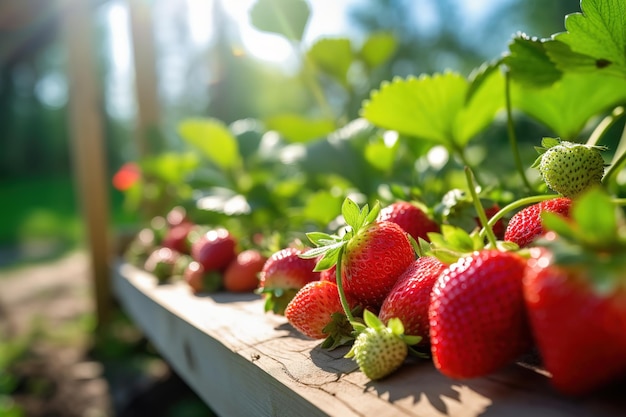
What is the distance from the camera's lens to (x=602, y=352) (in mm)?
382

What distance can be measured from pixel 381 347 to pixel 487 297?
13cm

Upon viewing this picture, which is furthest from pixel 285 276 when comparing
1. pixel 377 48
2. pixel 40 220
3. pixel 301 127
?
pixel 40 220

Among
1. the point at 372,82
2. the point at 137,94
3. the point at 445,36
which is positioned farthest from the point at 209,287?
the point at 445,36

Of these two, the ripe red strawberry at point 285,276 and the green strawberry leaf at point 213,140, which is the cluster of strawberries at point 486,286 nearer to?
the ripe red strawberry at point 285,276

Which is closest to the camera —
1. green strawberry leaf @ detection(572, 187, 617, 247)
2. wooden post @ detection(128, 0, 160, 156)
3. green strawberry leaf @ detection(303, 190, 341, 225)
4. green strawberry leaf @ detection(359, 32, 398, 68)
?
green strawberry leaf @ detection(572, 187, 617, 247)

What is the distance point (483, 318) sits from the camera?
0.44 metres

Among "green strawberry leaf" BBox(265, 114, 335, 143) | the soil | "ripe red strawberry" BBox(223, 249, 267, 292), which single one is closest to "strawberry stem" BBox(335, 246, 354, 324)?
"ripe red strawberry" BBox(223, 249, 267, 292)

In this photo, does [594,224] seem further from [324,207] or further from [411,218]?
[324,207]

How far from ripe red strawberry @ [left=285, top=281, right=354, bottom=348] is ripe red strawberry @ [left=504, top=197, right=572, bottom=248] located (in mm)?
199

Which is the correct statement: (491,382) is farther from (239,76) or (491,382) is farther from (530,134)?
(239,76)

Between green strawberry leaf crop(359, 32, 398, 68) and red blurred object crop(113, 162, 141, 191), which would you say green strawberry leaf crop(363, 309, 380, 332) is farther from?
red blurred object crop(113, 162, 141, 191)

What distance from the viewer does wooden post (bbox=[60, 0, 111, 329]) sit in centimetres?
293

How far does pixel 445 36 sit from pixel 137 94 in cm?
852

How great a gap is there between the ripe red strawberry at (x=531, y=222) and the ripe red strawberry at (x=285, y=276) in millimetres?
305
